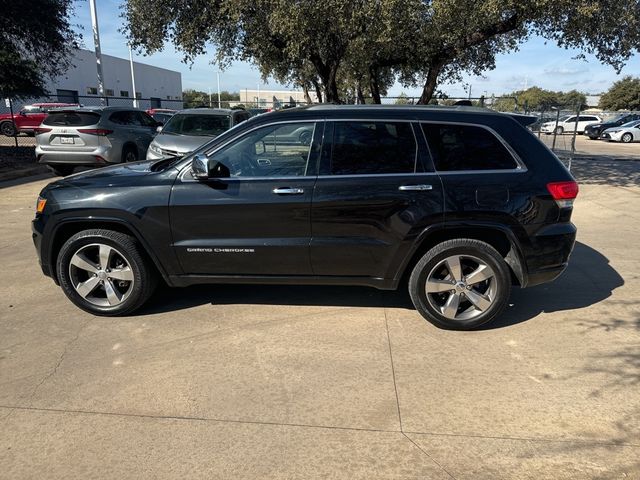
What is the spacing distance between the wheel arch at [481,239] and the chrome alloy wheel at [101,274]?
2.42 m

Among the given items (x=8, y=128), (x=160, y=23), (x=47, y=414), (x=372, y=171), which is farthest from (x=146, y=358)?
(x=8, y=128)

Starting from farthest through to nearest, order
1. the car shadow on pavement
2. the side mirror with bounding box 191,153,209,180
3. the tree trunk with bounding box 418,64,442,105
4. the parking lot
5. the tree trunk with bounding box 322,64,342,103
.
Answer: the tree trunk with bounding box 322,64,342,103, the tree trunk with bounding box 418,64,442,105, the car shadow on pavement, the side mirror with bounding box 191,153,209,180, the parking lot

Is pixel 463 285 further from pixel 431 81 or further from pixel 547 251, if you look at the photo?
pixel 431 81

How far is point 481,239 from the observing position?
4199mm

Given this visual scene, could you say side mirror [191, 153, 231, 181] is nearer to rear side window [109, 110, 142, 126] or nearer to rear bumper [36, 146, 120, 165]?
rear bumper [36, 146, 120, 165]

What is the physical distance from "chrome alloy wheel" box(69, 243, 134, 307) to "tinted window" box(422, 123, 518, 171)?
283cm

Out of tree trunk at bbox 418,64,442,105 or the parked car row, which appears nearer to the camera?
the parked car row

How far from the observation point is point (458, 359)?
3.72 meters

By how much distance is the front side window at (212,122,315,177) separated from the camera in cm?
414

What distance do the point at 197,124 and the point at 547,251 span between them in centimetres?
857

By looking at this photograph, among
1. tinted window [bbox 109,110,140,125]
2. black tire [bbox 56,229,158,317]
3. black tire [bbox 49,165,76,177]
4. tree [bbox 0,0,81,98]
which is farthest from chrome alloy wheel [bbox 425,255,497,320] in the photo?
tree [bbox 0,0,81,98]

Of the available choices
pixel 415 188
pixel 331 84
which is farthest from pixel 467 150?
pixel 331 84

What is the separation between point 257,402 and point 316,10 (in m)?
9.04

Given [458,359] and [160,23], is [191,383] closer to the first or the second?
[458,359]
